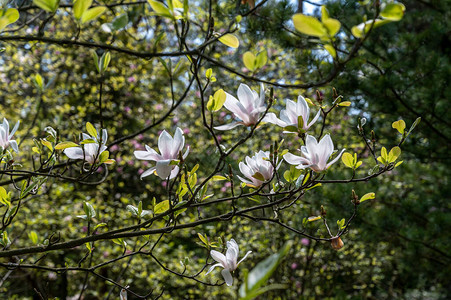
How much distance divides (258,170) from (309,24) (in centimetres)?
29

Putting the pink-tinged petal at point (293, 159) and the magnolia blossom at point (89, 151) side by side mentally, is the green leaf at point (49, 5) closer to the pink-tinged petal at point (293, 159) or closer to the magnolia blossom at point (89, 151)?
the magnolia blossom at point (89, 151)

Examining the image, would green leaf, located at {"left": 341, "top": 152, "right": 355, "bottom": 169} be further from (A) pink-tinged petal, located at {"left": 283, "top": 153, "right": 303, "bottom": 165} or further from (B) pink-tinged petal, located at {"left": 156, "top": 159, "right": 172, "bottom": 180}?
(B) pink-tinged petal, located at {"left": 156, "top": 159, "right": 172, "bottom": 180}

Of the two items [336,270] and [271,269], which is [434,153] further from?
[271,269]

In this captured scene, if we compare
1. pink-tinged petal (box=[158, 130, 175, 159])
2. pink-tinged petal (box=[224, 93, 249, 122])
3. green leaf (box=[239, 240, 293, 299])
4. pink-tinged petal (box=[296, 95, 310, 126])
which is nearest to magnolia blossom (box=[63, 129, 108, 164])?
pink-tinged petal (box=[158, 130, 175, 159])

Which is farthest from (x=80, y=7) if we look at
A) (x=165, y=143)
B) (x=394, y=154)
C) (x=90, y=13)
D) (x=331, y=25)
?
(x=394, y=154)

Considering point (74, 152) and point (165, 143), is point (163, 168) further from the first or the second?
point (74, 152)

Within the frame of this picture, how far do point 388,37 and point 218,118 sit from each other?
150 centimetres

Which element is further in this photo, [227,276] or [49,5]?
[227,276]

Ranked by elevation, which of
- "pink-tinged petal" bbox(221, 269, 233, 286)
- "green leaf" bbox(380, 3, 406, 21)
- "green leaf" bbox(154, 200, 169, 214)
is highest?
"green leaf" bbox(380, 3, 406, 21)

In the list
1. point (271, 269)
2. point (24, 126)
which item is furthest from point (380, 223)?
point (24, 126)

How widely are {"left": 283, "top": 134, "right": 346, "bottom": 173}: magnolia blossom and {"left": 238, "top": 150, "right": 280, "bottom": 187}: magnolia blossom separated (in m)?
0.05

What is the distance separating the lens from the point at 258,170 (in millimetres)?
645

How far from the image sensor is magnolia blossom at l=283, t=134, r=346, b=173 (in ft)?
1.91

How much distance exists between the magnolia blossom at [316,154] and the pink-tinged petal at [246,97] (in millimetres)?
97
